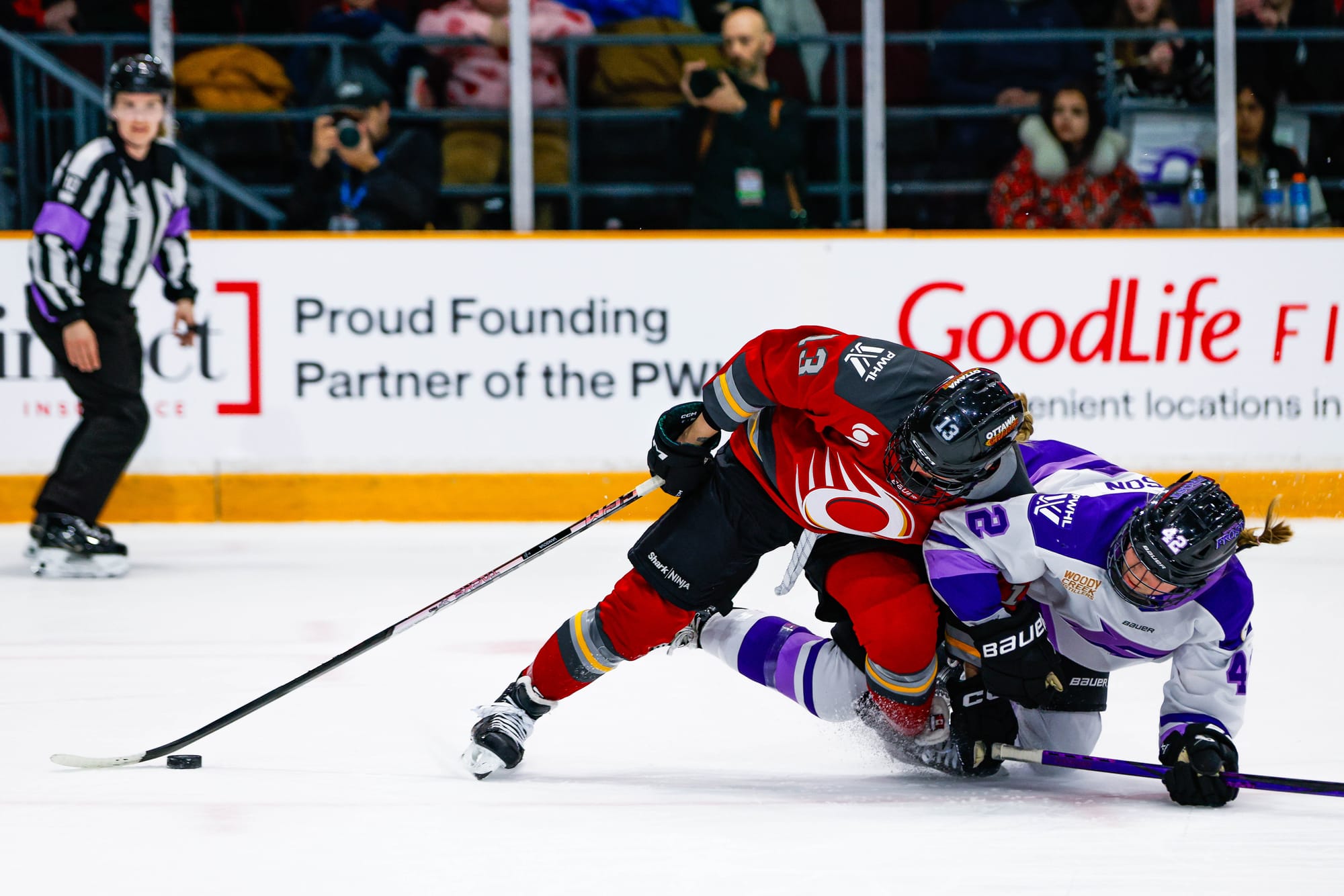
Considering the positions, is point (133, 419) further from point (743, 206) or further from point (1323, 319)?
point (1323, 319)

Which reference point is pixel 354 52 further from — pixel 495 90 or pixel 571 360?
pixel 571 360

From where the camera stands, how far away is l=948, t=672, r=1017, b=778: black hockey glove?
2.70 m

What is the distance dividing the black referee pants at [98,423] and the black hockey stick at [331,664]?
2.35 metres

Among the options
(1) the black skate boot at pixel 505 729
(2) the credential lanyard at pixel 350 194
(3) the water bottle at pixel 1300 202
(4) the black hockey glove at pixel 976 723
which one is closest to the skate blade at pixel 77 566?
(2) the credential lanyard at pixel 350 194

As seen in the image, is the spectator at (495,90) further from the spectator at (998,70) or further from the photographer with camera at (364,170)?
the spectator at (998,70)

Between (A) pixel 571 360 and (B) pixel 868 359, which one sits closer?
(B) pixel 868 359

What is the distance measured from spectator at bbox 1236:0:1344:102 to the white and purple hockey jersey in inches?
161

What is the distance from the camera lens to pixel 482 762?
106 inches

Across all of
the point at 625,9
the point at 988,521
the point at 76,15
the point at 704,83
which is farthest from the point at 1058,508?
the point at 76,15

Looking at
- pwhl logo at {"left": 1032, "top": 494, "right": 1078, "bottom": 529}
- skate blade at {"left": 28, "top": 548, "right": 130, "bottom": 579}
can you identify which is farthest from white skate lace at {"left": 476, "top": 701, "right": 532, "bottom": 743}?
skate blade at {"left": 28, "top": 548, "right": 130, "bottom": 579}

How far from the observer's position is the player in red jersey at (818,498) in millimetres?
2480

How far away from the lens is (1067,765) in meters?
2.60

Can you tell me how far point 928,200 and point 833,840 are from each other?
13.6 ft

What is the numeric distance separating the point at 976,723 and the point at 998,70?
4074 millimetres
